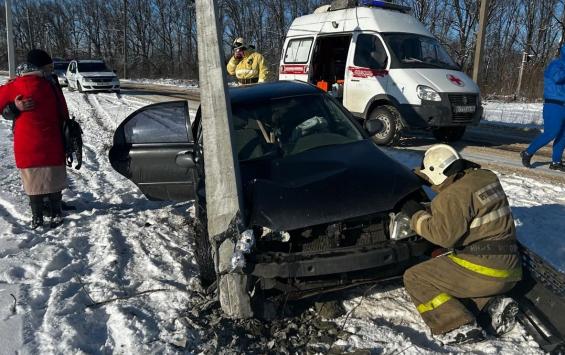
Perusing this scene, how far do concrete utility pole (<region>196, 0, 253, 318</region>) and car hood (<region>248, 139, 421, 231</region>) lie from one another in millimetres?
193

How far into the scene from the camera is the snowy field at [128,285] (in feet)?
9.14

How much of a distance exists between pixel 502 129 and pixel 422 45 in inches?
153

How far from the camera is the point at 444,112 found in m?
8.15

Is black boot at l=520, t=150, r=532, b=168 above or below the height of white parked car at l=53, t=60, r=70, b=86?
below

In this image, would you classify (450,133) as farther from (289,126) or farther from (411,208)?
(411,208)

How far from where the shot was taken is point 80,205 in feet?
18.1

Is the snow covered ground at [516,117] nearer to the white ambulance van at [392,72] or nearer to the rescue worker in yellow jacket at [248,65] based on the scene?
the white ambulance van at [392,72]

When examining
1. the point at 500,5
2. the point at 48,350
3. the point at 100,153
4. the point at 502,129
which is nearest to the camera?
the point at 48,350

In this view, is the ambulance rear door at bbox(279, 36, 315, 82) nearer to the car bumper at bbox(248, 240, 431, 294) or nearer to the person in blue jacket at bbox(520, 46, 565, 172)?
the person in blue jacket at bbox(520, 46, 565, 172)

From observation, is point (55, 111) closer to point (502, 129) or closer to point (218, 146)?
point (218, 146)

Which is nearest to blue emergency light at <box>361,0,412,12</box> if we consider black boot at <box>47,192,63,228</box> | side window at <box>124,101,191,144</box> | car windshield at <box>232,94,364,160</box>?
car windshield at <box>232,94,364,160</box>

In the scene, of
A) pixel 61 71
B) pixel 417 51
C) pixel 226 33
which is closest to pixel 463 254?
pixel 417 51

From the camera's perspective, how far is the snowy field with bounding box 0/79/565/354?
9.14 ft

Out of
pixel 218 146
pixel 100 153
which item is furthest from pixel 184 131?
pixel 100 153
